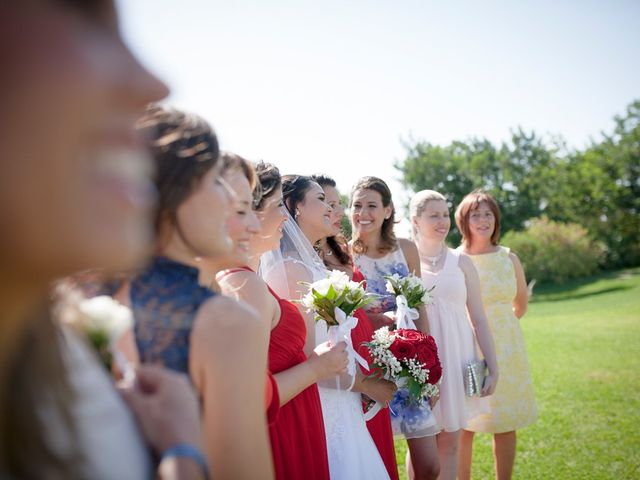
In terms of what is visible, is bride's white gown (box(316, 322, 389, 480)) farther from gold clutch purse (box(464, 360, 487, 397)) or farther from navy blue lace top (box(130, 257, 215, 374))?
navy blue lace top (box(130, 257, 215, 374))

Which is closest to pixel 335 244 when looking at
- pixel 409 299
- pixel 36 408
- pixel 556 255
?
pixel 409 299

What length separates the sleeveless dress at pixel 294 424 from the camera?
314 centimetres

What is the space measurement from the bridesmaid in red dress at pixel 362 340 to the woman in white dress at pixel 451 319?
44.1 inches

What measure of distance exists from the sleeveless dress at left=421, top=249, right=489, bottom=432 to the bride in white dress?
72.2 inches

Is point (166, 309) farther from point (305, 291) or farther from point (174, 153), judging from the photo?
point (305, 291)

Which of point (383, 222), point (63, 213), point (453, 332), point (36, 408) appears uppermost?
point (63, 213)

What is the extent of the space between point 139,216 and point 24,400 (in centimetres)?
41

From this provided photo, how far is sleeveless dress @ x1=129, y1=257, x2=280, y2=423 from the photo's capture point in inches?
51.8

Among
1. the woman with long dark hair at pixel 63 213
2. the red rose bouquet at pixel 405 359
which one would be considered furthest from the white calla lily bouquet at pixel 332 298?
the woman with long dark hair at pixel 63 213

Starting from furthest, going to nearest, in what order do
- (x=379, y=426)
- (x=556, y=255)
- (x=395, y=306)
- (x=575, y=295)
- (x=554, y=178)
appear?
(x=554, y=178) → (x=556, y=255) → (x=575, y=295) → (x=395, y=306) → (x=379, y=426)

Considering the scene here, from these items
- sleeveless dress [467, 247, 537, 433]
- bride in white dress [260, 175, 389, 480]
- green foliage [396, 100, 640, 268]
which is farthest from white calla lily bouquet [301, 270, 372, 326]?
green foliage [396, 100, 640, 268]

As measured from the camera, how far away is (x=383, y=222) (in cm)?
590

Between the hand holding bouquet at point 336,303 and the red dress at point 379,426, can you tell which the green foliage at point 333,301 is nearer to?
the hand holding bouquet at point 336,303

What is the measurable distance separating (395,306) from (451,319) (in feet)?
2.83
